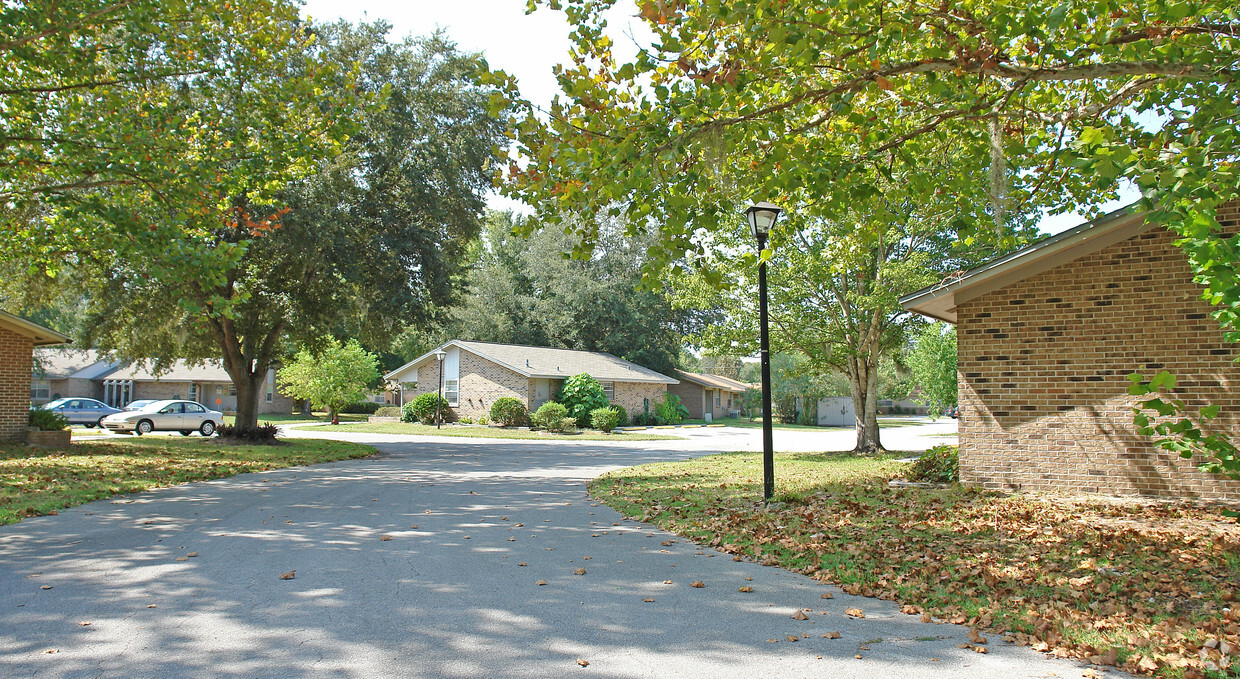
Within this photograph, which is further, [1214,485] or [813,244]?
[813,244]

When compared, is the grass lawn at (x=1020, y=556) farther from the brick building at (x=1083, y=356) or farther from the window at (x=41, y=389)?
the window at (x=41, y=389)

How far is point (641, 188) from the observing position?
7.12 meters

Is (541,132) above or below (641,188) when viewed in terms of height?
above

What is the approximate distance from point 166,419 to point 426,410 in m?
12.9

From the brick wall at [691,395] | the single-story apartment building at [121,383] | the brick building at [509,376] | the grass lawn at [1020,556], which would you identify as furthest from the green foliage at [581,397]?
the grass lawn at [1020,556]

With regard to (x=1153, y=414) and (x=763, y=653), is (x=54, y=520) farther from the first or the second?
(x=1153, y=414)

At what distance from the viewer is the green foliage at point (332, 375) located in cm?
3922

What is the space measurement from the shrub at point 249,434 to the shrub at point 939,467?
18698 millimetres

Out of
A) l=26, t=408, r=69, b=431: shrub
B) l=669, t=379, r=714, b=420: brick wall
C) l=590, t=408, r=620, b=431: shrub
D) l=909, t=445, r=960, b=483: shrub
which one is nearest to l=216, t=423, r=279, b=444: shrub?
l=26, t=408, r=69, b=431: shrub

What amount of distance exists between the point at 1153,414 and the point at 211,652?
34.0 ft

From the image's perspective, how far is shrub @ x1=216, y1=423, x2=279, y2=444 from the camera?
22.5 metres

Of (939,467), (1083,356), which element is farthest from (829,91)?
(939,467)

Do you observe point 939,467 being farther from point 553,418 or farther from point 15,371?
point 553,418

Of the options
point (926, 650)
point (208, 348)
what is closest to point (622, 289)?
point (208, 348)
